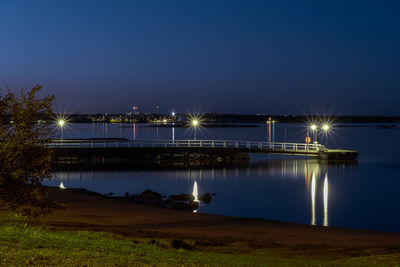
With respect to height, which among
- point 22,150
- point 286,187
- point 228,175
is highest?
point 22,150

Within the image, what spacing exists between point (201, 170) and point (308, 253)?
3648 cm

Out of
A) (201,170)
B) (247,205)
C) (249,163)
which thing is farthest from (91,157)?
(247,205)

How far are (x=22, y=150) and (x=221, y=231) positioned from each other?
32.0 ft

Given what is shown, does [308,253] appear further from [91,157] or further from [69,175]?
[91,157]

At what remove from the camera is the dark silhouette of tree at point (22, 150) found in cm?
1242

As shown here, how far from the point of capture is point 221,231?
63.5ft

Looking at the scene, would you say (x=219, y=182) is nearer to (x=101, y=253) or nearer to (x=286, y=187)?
(x=286, y=187)

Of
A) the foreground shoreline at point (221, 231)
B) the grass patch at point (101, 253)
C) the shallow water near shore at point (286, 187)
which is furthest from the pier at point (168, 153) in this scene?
the grass patch at point (101, 253)

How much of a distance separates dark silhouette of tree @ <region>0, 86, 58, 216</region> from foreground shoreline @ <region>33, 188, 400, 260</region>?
3075 mm

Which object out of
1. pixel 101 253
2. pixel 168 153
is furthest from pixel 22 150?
pixel 168 153

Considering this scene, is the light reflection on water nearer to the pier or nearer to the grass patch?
the pier

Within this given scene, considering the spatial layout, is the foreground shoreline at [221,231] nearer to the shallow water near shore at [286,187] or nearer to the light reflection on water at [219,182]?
the shallow water near shore at [286,187]

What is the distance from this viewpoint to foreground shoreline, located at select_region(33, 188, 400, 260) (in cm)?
1482

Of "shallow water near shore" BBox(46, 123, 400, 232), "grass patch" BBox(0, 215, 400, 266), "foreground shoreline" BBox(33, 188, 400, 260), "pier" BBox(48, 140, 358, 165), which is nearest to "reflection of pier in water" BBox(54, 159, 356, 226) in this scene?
"shallow water near shore" BBox(46, 123, 400, 232)
